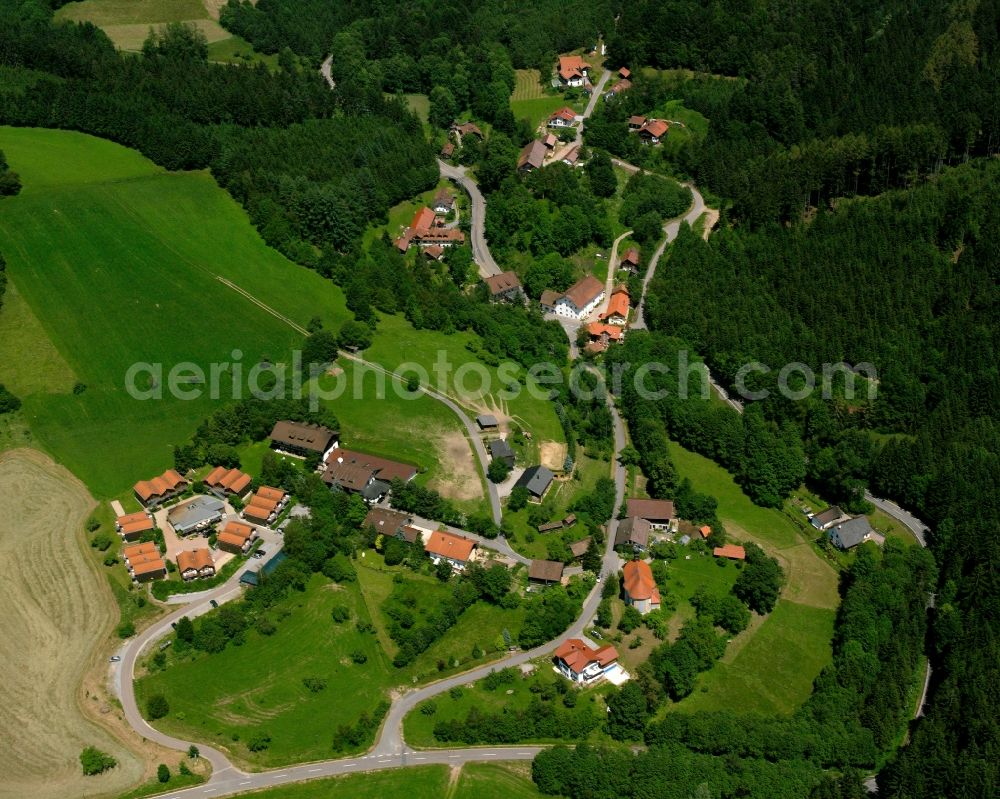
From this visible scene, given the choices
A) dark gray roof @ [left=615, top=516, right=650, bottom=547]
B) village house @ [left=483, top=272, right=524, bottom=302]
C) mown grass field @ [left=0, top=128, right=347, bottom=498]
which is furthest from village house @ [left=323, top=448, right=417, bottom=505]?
village house @ [left=483, top=272, right=524, bottom=302]

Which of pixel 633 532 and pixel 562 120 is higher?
pixel 562 120

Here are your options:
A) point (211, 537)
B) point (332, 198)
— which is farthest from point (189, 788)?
point (332, 198)

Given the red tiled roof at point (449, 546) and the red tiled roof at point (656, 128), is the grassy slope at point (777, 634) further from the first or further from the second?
Answer: the red tiled roof at point (656, 128)

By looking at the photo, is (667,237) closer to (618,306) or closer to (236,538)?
(618,306)

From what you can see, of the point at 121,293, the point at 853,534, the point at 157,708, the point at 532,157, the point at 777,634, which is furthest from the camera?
the point at 532,157

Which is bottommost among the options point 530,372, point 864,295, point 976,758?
point 976,758

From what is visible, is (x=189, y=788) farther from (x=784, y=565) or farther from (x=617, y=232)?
(x=617, y=232)

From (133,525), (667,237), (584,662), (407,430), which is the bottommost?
(584,662)

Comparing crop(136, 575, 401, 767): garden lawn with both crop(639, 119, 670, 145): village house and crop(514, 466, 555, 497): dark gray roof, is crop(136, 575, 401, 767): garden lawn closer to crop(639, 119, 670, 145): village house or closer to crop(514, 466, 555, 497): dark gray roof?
crop(514, 466, 555, 497): dark gray roof

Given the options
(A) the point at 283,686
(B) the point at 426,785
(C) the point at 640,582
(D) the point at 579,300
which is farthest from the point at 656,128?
(B) the point at 426,785
